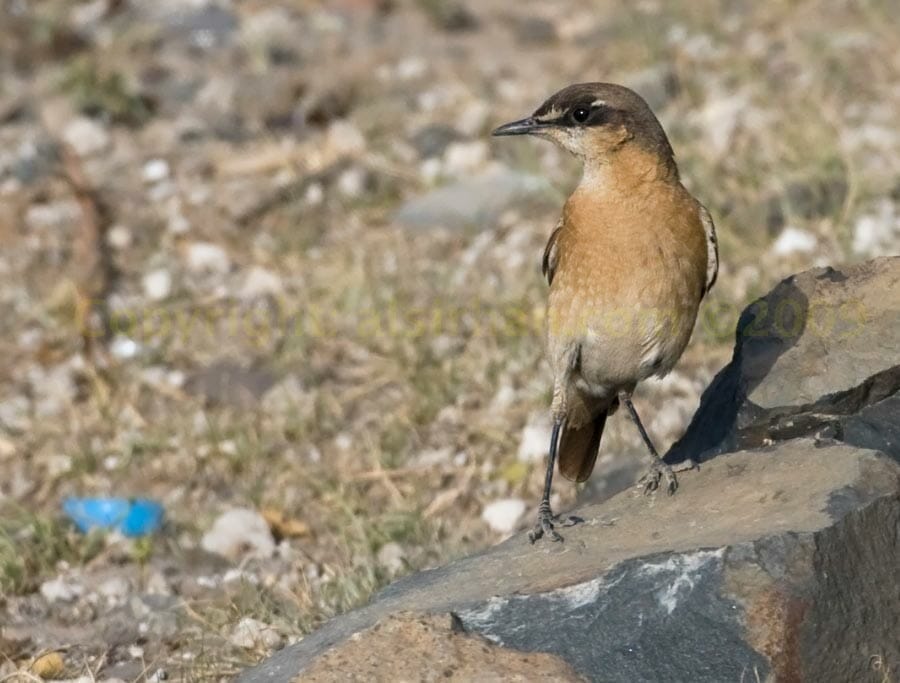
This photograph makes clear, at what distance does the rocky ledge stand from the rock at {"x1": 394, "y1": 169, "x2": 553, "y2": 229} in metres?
4.15

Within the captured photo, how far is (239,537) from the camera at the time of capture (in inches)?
255

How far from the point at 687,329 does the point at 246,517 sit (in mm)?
2205

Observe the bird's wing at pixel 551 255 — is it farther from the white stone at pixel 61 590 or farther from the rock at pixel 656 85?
the rock at pixel 656 85

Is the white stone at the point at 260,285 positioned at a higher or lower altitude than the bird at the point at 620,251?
higher

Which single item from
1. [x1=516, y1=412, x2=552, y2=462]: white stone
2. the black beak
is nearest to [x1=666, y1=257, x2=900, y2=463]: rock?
the black beak

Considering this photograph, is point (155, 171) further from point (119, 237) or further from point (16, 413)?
point (16, 413)

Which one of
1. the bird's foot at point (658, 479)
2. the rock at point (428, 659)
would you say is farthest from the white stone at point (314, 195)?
the rock at point (428, 659)

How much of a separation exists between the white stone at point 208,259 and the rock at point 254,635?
12.7ft

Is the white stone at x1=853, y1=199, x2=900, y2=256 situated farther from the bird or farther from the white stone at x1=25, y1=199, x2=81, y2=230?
the white stone at x1=25, y1=199, x2=81, y2=230

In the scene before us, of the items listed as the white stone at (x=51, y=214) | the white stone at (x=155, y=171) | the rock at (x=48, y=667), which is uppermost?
the white stone at (x=155, y=171)

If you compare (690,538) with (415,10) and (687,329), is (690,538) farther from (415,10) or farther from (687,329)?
(415,10)

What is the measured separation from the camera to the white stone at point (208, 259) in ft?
29.4

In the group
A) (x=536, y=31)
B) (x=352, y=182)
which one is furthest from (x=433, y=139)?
(x=536, y=31)

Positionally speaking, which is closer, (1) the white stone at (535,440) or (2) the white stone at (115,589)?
(2) the white stone at (115,589)
